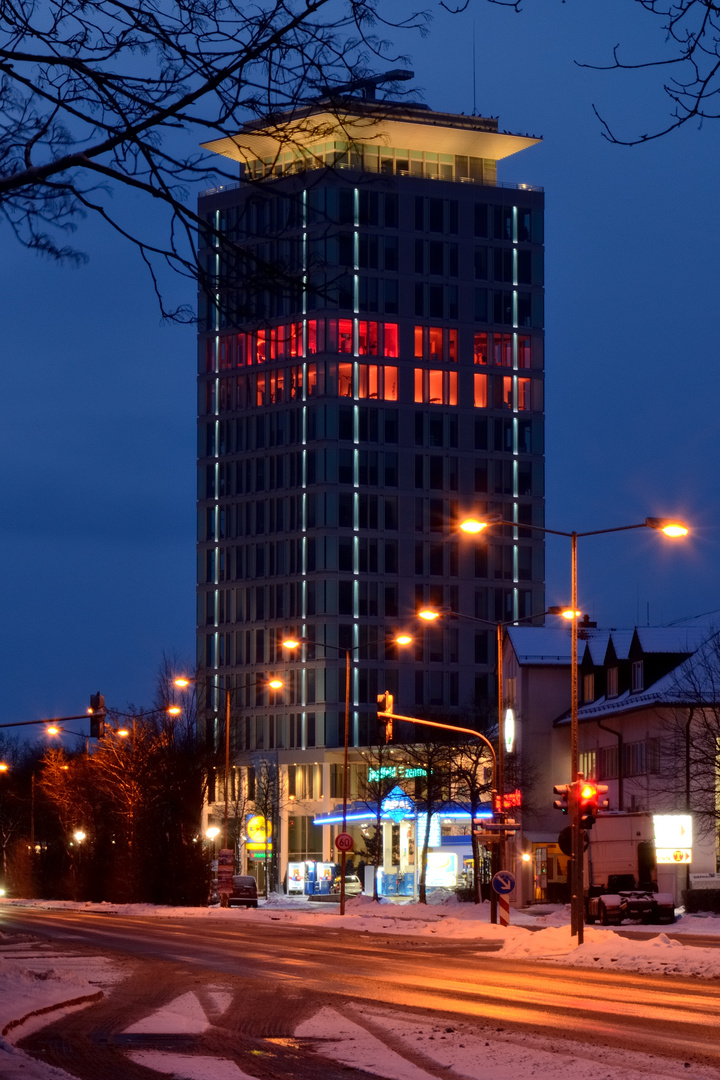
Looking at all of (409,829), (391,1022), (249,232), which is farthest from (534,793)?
(249,232)

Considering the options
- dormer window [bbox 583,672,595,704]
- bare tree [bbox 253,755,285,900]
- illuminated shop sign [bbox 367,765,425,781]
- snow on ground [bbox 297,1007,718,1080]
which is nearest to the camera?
snow on ground [bbox 297,1007,718,1080]

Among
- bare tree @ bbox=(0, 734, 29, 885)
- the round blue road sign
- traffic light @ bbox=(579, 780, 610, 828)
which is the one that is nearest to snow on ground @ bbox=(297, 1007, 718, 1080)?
traffic light @ bbox=(579, 780, 610, 828)

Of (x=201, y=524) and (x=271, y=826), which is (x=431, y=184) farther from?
(x=271, y=826)

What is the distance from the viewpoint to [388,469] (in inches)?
5340

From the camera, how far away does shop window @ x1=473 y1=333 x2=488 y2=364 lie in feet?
453

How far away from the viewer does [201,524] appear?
142 metres

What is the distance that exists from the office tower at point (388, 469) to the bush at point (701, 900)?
73.4 metres

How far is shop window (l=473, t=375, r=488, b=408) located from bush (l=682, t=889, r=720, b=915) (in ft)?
276

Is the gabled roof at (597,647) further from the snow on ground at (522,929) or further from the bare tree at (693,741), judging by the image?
the snow on ground at (522,929)

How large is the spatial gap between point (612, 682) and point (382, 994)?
50.5 meters

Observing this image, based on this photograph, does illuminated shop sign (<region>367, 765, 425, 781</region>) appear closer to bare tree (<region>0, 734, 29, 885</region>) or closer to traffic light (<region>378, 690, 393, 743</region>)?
traffic light (<region>378, 690, 393, 743</region>)

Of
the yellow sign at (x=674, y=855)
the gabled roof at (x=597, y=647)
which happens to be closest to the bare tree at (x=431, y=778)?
the gabled roof at (x=597, y=647)

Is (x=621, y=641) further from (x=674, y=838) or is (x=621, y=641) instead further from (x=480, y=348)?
(x=480, y=348)

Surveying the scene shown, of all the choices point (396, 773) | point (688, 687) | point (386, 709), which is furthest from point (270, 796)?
point (386, 709)
